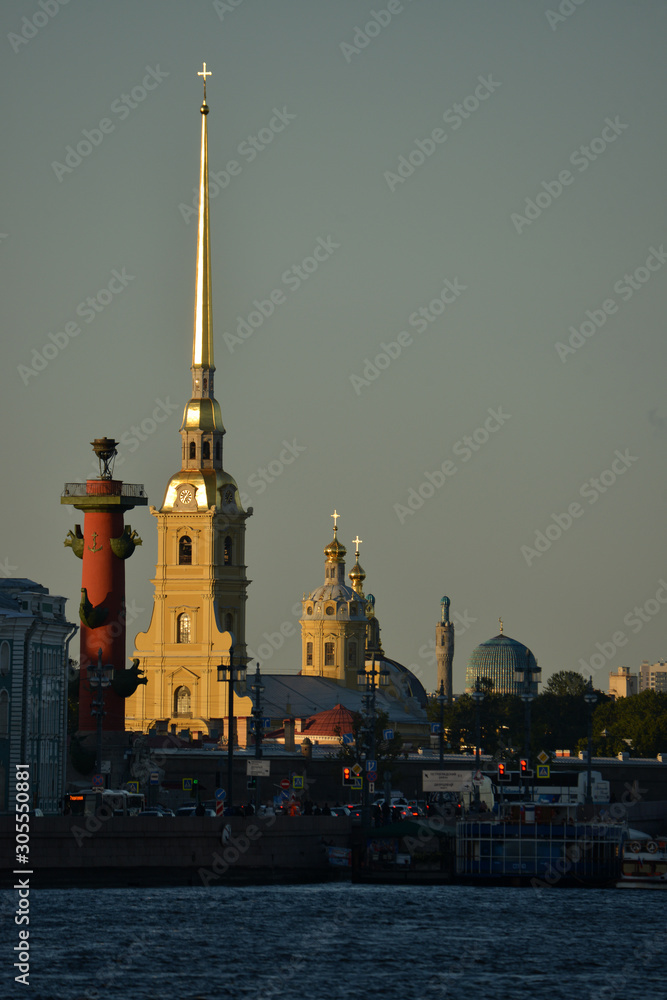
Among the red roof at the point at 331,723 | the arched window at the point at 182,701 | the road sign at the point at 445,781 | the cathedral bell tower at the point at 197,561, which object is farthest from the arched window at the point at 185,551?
the road sign at the point at 445,781

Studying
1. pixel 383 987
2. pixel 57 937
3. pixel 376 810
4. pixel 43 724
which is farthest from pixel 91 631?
pixel 383 987

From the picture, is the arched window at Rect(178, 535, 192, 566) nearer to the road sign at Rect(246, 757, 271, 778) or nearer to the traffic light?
the road sign at Rect(246, 757, 271, 778)

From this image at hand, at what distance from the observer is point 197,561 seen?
596ft

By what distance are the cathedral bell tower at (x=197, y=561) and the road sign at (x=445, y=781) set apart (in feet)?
254

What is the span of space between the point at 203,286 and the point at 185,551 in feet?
64.7

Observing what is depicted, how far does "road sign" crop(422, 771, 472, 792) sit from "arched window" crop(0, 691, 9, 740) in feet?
56.2

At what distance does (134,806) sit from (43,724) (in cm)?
596

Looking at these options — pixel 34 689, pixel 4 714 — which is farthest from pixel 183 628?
pixel 4 714

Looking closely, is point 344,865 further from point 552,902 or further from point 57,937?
point 57,937

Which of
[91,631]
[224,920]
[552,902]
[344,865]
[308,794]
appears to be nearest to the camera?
Result: [224,920]

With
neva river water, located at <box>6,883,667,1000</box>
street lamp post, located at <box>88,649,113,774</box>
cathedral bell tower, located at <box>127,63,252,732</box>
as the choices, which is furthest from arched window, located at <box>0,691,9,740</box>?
cathedral bell tower, located at <box>127,63,252,732</box>

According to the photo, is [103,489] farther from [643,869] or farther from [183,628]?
[183,628]

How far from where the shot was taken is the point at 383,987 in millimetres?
65312

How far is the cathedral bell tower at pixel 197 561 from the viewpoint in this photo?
589 ft
